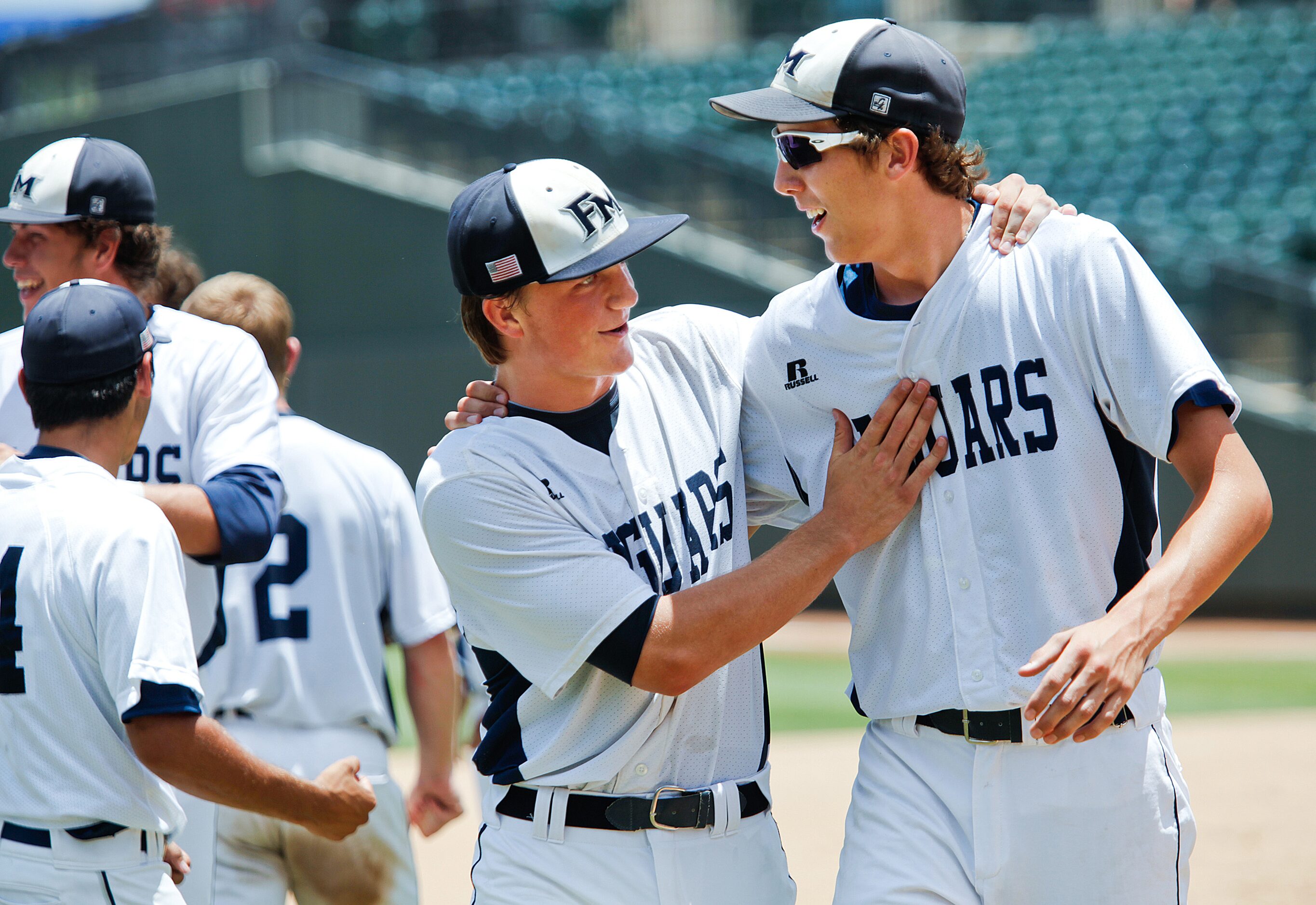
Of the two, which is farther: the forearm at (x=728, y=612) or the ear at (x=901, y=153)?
the ear at (x=901, y=153)

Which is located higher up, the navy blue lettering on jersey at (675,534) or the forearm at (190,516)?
the navy blue lettering on jersey at (675,534)

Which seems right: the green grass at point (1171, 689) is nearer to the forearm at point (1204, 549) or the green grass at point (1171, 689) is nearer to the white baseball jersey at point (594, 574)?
the white baseball jersey at point (594, 574)

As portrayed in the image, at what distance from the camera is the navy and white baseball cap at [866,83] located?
260 cm

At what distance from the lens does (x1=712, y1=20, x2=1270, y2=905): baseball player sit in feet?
8.31

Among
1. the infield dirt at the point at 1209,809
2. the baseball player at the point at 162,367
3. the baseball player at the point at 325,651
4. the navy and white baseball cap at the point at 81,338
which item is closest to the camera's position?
the navy and white baseball cap at the point at 81,338

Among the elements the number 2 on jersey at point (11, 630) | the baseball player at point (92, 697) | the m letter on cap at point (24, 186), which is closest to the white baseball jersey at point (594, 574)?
the baseball player at point (92, 697)

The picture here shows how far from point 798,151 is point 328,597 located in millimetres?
2055

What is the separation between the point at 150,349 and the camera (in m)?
2.84

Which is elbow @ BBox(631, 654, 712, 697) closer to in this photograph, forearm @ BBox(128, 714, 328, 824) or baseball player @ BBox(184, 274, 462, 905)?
forearm @ BBox(128, 714, 328, 824)

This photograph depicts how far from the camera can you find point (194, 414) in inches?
133

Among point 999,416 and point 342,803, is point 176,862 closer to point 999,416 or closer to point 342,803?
point 342,803

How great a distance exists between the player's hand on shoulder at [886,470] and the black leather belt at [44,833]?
1433mm

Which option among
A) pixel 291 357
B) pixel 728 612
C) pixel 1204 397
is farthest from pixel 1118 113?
pixel 728 612

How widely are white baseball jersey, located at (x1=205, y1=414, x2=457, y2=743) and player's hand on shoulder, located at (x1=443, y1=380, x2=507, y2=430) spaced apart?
1094 millimetres
